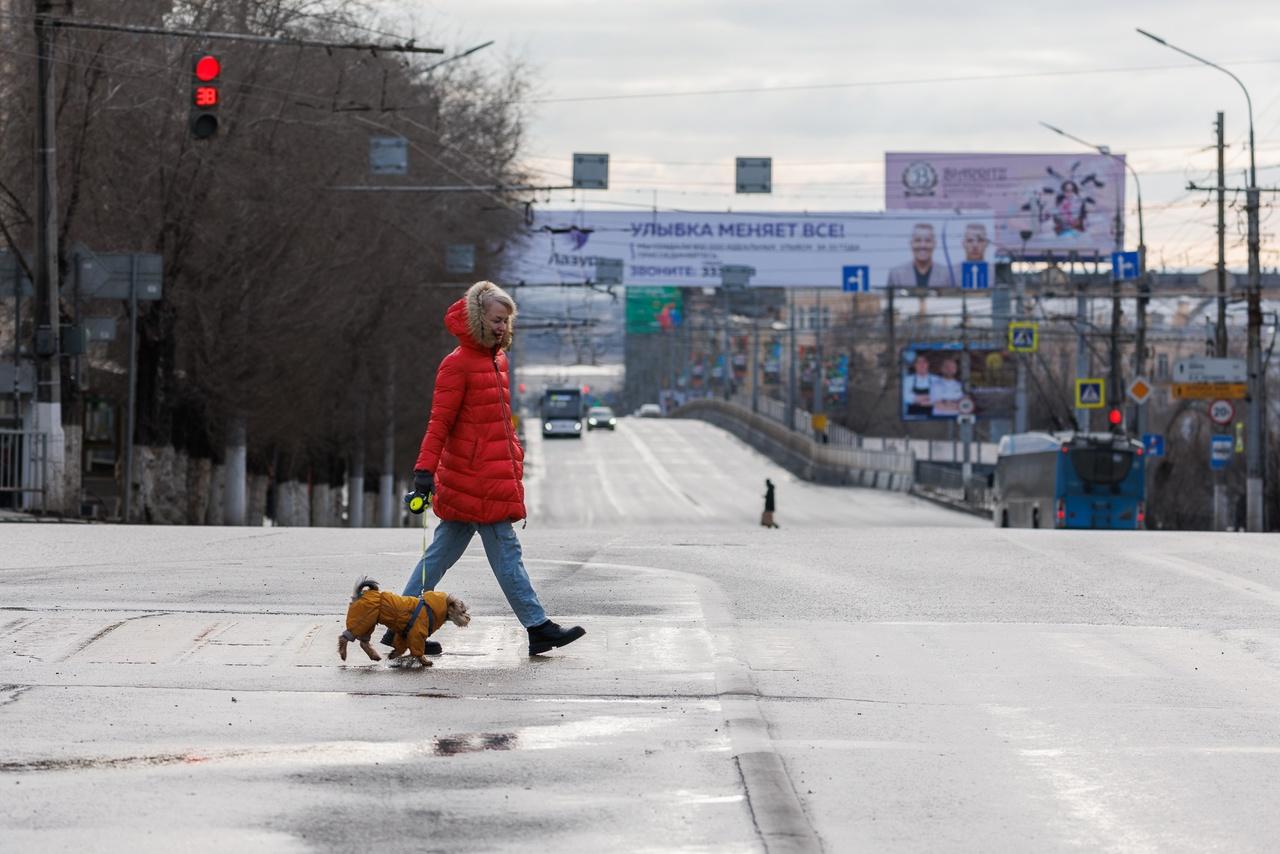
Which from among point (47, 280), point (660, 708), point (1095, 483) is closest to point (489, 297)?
point (660, 708)

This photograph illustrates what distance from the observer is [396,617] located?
10953mm

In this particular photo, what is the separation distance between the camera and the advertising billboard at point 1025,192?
109688 mm

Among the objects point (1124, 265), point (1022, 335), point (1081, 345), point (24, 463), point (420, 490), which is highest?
point (1124, 265)

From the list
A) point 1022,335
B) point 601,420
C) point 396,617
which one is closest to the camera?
point 396,617

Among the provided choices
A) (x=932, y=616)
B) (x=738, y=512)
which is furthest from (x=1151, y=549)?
(x=738, y=512)

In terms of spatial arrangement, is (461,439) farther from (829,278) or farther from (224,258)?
(829,278)

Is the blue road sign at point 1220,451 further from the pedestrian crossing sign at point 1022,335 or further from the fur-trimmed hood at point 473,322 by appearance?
the fur-trimmed hood at point 473,322

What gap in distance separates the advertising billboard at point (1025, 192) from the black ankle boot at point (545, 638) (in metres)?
98.7

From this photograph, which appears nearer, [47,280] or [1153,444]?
[47,280]

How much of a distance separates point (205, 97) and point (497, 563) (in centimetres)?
1639

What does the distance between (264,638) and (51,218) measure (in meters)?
21.9

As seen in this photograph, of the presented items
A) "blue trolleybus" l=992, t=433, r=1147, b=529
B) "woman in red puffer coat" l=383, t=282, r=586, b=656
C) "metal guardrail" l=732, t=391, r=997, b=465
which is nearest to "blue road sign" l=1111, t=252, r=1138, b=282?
"blue trolleybus" l=992, t=433, r=1147, b=529

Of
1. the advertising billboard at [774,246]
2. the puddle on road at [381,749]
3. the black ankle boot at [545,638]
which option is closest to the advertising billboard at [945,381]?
the advertising billboard at [774,246]

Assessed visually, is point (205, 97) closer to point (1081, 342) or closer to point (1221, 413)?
point (1221, 413)
